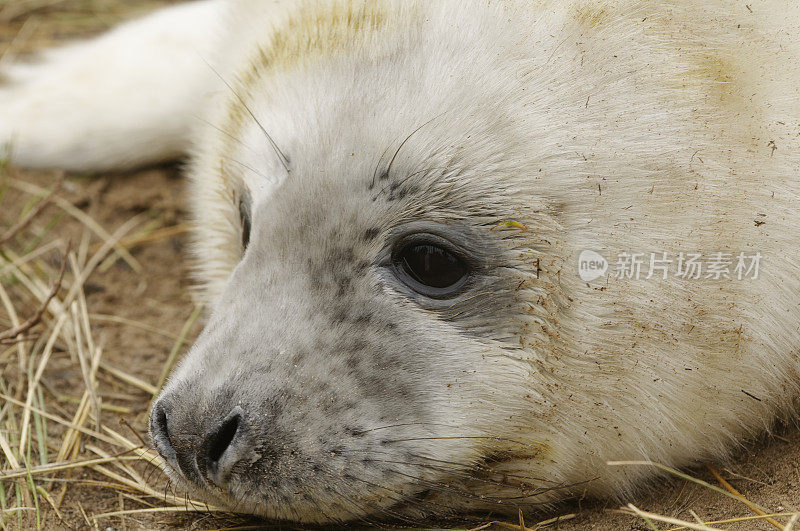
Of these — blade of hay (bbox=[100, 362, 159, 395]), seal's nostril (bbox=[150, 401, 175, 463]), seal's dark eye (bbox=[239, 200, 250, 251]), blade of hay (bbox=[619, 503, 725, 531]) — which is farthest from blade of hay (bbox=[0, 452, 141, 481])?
blade of hay (bbox=[619, 503, 725, 531])

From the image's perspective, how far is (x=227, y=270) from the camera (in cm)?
301

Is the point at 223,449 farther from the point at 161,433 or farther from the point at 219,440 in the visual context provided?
the point at 161,433

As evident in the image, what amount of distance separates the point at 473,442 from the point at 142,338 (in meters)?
1.74

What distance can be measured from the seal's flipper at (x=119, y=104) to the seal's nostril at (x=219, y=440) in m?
2.34

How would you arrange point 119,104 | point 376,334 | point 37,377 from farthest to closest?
point 119,104 → point 37,377 → point 376,334

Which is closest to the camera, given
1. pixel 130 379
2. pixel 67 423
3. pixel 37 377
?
pixel 67 423

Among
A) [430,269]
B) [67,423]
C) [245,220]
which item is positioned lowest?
[67,423]

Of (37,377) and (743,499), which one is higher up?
(37,377)

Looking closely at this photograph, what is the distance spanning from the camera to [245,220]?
274 centimetres

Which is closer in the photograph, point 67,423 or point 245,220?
point 245,220

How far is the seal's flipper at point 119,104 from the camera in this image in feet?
14.0

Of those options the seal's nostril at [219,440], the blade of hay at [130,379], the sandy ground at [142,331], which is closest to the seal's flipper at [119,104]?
the sandy ground at [142,331]

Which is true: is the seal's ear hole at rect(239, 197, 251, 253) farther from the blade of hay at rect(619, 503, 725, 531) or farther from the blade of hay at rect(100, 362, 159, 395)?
the blade of hay at rect(619, 503, 725, 531)

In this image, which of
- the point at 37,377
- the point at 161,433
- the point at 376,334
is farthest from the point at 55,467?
the point at 376,334
